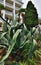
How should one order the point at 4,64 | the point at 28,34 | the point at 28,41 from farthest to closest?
the point at 28,34
the point at 28,41
the point at 4,64

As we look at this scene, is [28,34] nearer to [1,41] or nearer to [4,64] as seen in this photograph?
[1,41]

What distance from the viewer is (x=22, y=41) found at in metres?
4.47

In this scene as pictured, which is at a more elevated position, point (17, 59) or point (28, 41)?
point (28, 41)

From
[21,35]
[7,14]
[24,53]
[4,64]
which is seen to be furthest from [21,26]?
[7,14]

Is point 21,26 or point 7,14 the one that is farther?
point 7,14

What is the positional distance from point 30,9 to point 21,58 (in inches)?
320

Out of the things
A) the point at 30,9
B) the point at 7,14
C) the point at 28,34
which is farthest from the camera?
the point at 7,14

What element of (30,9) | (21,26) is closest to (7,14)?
(30,9)

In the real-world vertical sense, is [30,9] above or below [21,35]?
above

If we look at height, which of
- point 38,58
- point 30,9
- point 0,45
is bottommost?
point 38,58

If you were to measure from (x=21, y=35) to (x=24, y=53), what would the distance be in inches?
15.5

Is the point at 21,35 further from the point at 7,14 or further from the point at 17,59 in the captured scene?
the point at 7,14

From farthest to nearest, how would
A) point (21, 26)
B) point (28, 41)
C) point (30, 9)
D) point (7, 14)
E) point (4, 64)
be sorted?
point (7, 14) → point (30, 9) → point (21, 26) → point (28, 41) → point (4, 64)

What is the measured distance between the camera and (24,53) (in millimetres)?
4402
